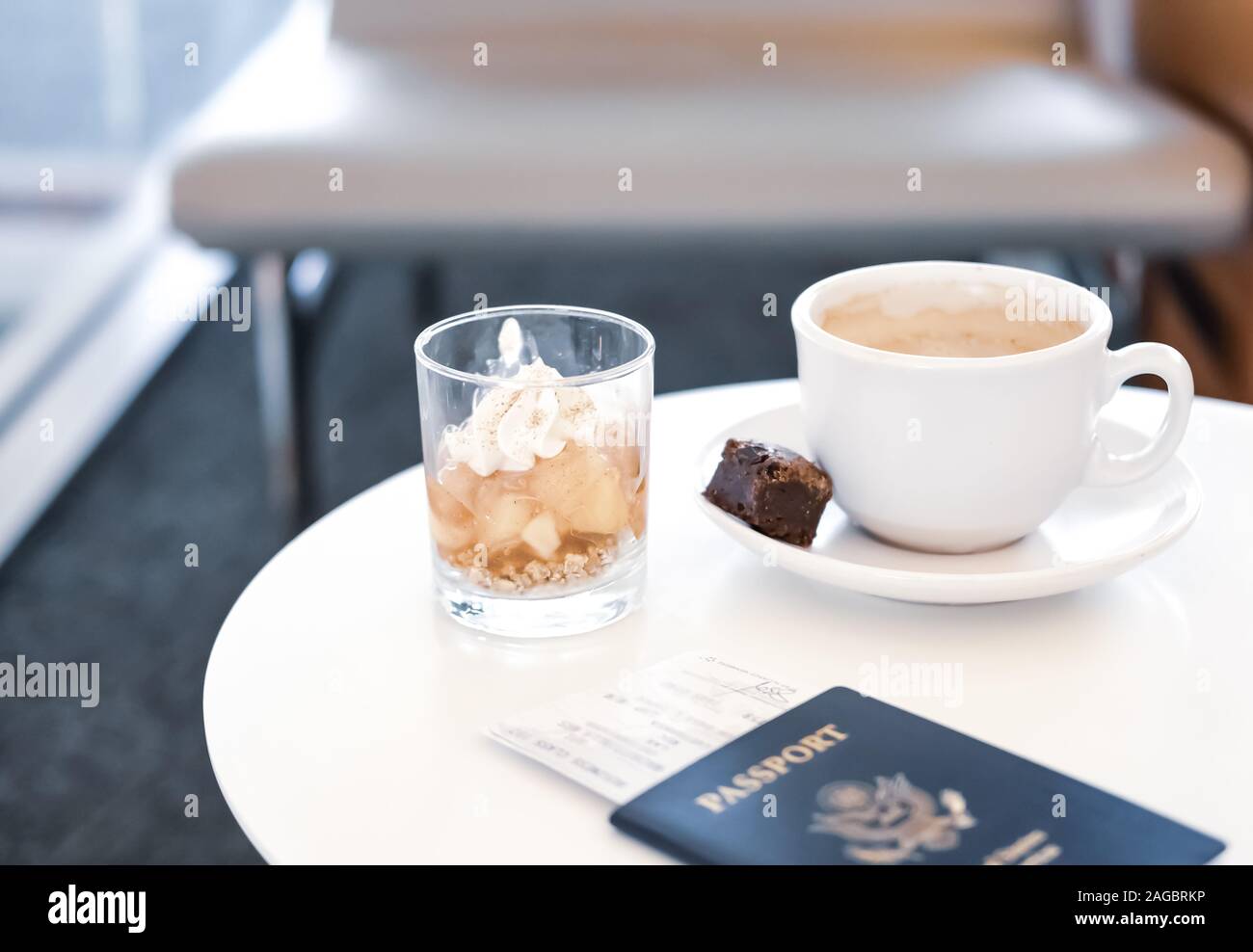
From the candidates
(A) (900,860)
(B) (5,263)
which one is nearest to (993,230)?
(A) (900,860)

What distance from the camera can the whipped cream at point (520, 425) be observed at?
23.3 inches

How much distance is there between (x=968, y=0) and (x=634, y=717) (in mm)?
1366

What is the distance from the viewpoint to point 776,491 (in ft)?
2.08

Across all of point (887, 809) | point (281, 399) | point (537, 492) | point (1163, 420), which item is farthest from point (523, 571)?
point (281, 399)

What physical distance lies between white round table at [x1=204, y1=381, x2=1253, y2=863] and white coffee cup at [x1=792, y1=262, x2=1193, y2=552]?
42 millimetres

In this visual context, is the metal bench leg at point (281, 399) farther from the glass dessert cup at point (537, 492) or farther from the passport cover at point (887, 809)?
the passport cover at point (887, 809)

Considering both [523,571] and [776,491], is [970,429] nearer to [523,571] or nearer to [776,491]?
[776,491]

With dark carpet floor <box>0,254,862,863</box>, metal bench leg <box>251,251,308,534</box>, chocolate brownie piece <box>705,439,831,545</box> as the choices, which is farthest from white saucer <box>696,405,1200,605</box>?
metal bench leg <box>251,251,308,534</box>

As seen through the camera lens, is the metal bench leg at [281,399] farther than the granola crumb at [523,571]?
Yes

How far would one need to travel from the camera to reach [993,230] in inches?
52.9

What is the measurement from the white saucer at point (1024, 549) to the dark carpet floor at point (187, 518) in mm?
658

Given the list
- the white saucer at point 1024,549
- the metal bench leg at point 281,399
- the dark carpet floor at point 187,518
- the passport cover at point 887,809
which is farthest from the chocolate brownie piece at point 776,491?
the metal bench leg at point 281,399

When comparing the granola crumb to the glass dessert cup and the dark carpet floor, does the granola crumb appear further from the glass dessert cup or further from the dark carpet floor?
the dark carpet floor

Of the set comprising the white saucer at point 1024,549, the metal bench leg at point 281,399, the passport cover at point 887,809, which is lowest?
the metal bench leg at point 281,399
